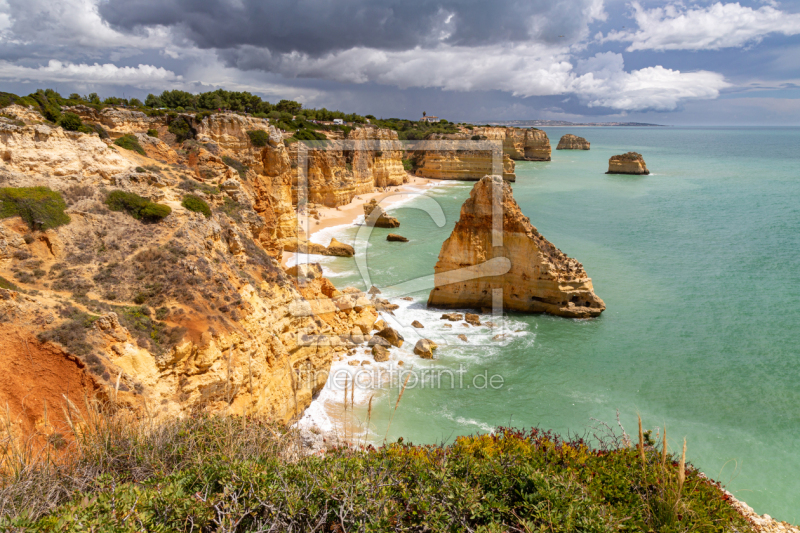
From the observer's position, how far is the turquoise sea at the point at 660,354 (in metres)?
15.7

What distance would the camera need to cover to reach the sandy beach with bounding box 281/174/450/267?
4703 cm

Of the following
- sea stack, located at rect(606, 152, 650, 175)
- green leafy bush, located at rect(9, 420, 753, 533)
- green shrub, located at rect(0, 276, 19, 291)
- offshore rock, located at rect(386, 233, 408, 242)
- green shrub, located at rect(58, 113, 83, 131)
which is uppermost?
sea stack, located at rect(606, 152, 650, 175)

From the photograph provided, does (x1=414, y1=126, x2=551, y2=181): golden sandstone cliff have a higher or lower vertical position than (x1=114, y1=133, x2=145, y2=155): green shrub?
higher

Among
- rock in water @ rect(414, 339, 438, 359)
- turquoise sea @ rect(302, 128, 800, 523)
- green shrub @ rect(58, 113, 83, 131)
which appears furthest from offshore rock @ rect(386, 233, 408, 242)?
green shrub @ rect(58, 113, 83, 131)

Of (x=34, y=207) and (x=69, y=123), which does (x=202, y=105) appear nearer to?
Result: (x=69, y=123)

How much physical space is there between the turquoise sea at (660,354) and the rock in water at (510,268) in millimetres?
1046

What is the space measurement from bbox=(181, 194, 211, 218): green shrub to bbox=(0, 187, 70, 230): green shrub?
336cm

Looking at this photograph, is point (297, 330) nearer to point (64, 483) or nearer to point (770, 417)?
point (64, 483)

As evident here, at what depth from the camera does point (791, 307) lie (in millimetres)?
26000

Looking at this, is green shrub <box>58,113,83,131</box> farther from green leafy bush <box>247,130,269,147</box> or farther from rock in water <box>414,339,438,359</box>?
rock in water <box>414,339,438,359</box>

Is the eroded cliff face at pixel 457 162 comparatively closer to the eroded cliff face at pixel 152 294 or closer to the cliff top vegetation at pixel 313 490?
the eroded cliff face at pixel 152 294

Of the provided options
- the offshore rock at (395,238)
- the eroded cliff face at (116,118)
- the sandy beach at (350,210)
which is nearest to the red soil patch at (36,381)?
the sandy beach at (350,210)

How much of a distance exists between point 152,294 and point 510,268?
763 inches

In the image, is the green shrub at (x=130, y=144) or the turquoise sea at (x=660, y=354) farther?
the green shrub at (x=130, y=144)
